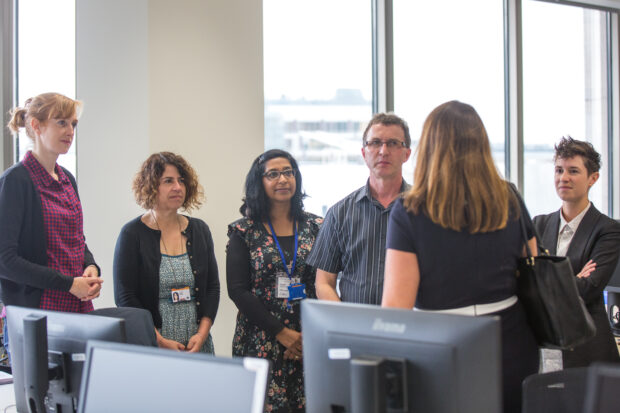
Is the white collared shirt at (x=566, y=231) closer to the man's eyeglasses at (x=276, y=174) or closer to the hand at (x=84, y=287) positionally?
the man's eyeglasses at (x=276, y=174)

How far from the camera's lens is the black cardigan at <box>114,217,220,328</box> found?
8.30ft

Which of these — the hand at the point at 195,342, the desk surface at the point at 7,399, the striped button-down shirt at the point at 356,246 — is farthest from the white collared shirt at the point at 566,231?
the desk surface at the point at 7,399

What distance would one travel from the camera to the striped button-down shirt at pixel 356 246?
2213 millimetres

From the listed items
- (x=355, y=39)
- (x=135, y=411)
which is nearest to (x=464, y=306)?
(x=135, y=411)

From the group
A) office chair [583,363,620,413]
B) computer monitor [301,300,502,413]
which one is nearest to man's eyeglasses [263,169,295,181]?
computer monitor [301,300,502,413]

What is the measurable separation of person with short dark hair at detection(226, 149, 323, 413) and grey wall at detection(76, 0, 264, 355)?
923 mm

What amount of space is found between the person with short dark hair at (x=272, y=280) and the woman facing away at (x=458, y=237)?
3.50 ft

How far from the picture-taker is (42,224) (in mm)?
2203

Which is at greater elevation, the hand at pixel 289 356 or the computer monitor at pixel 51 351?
the computer monitor at pixel 51 351

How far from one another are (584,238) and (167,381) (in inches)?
83.8

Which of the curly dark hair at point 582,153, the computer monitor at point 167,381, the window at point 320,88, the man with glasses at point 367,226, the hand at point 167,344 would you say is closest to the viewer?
the computer monitor at point 167,381

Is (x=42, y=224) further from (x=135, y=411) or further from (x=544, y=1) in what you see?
(x=544, y=1)

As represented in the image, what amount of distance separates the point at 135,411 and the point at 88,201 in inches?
94.3

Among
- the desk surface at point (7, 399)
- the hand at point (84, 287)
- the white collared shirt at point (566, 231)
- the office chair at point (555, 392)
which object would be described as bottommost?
the desk surface at point (7, 399)
